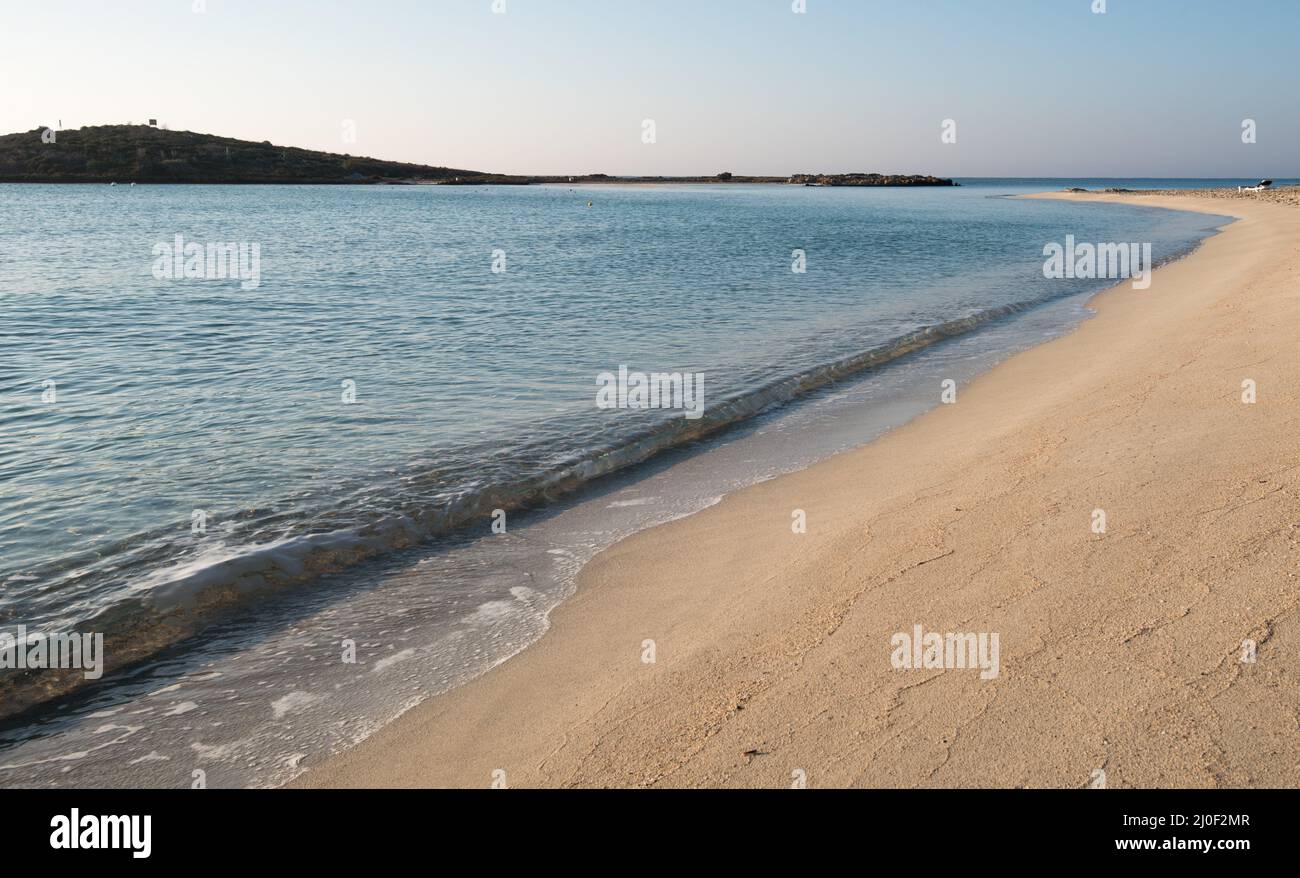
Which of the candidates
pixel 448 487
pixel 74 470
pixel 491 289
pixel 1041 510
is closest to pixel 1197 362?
pixel 1041 510

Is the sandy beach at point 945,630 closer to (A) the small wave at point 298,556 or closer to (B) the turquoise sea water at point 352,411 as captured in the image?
(B) the turquoise sea water at point 352,411

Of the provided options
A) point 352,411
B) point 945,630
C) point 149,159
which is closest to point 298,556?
point 352,411

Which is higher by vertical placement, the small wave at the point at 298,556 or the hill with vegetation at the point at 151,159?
the hill with vegetation at the point at 151,159

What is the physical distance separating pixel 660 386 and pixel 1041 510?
7.36 m

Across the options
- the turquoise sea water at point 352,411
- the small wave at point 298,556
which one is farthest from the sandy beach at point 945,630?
the small wave at point 298,556

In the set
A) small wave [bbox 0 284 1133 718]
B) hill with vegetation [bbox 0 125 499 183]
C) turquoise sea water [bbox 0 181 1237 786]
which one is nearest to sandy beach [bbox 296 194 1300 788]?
turquoise sea water [bbox 0 181 1237 786]

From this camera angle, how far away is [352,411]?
11.7 metres

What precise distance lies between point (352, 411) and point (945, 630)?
902 cm

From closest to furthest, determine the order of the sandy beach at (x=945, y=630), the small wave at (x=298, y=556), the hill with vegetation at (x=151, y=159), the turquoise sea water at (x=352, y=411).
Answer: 1. the sandy beach at (x=945, y=630)
2. the small wave at (x=298, y=556)
3. the turquoise sea water at (x=352, y=411)
4. the hill with vegetation at (x=151, y=159)

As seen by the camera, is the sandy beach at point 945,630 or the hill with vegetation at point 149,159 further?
the hill with vegetation at point 149,159

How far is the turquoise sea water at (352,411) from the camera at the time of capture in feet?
21.4

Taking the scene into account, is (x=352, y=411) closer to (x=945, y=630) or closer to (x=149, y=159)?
(x=945, y=630)

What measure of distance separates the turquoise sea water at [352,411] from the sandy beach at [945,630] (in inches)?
30.1
